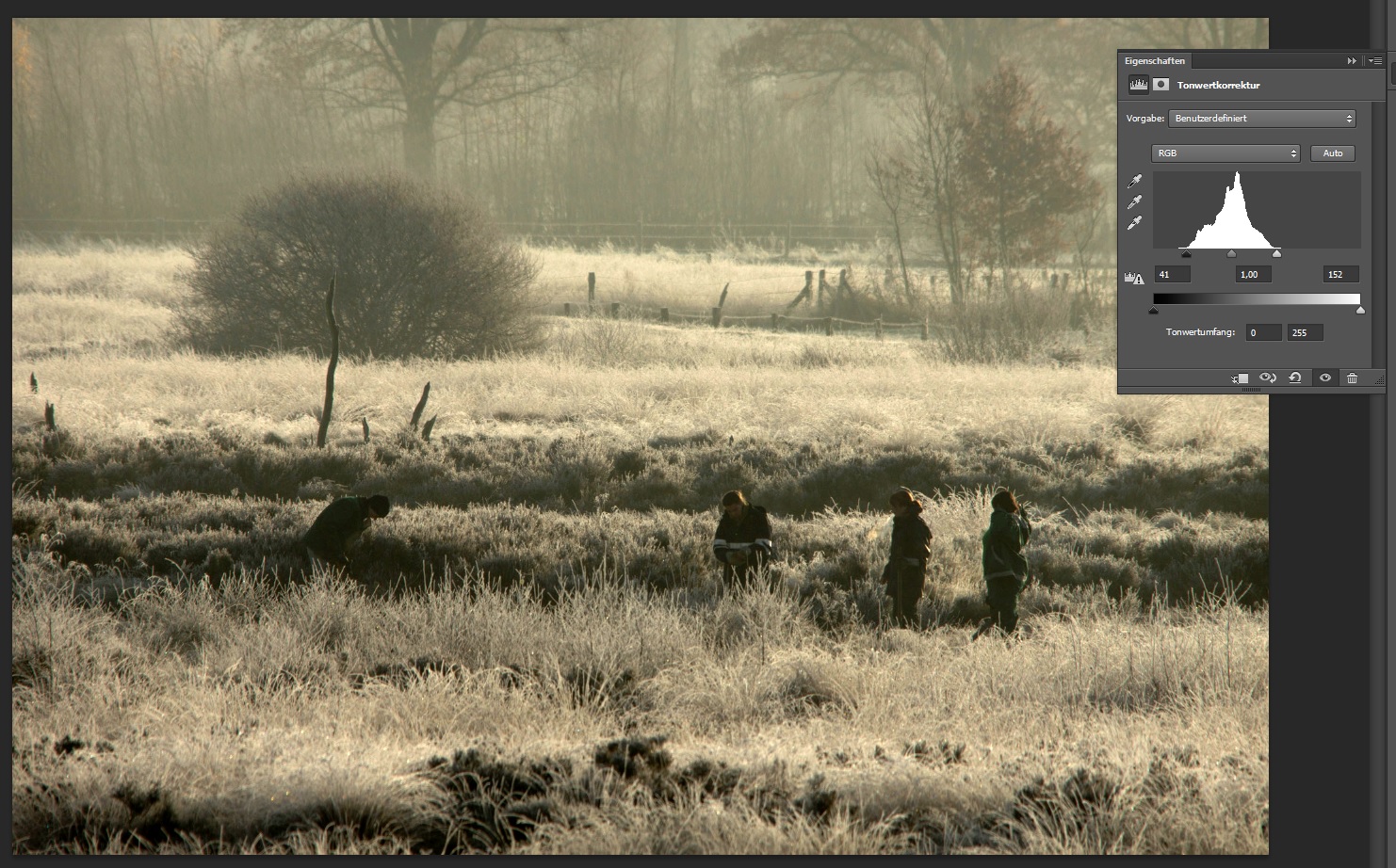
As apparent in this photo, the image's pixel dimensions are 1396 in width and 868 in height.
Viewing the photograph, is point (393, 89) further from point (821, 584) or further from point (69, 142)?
point (821, 584)

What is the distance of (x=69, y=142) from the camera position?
102 feet

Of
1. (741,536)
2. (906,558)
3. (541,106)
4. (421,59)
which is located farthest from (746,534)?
(541,106)

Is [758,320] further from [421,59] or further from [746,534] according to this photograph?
[746,534]

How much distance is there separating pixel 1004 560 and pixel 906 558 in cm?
55

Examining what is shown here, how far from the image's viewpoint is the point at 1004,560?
579cm

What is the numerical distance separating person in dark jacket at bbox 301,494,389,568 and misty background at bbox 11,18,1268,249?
21499 mm

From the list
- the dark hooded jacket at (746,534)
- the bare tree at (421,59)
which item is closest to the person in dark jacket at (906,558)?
the dark hooded jacket at (746,534)

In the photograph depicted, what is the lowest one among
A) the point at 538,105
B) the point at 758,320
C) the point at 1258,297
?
the point at 1258,297

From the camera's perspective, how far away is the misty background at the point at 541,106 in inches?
1148

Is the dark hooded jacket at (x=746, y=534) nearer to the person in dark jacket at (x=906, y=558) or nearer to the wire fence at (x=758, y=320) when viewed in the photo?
the person in dark jacket at (x=906, y=558)

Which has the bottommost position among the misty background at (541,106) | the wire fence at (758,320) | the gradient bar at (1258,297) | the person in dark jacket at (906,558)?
the person in dark jacket at (906,558)

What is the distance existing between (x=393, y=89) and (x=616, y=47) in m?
6.48

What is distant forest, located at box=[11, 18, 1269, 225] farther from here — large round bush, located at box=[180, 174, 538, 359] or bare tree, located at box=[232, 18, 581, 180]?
large round bush, located at box=[180, 174, 538, 359]

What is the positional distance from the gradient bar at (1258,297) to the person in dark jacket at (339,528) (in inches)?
181
